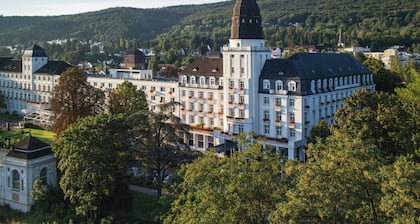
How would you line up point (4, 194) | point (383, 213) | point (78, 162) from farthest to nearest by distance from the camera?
point (4, 194), point (78, 162), point (383, 213)

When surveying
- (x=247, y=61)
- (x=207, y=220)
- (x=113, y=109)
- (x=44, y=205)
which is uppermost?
(x=247, y=61)

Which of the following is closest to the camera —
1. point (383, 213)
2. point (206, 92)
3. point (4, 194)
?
point (383, 213)

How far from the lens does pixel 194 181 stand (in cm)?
2906

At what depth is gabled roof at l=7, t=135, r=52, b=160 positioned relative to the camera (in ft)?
156

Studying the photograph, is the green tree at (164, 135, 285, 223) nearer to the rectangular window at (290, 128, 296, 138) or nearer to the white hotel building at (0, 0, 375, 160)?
the white hotel building at (0, 0, 375, 160)

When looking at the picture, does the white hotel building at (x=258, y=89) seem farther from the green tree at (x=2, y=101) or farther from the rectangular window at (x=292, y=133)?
the green tree at (x=2, y=101)

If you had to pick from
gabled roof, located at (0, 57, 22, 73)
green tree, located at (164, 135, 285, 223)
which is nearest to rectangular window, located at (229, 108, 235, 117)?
green tree, located at (164, 135, 285, 223)

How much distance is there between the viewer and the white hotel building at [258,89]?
56375 mm

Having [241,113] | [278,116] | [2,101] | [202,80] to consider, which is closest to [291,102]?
[278,116]

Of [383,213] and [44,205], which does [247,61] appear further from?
[383,213]

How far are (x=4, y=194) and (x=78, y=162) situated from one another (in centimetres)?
1196

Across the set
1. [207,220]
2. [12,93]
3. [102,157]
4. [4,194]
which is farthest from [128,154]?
[12,93]

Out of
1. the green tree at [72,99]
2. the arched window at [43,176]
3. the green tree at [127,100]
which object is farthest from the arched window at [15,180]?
the green tree at [127,100]

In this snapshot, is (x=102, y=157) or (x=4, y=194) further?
(x=4, y=194)
